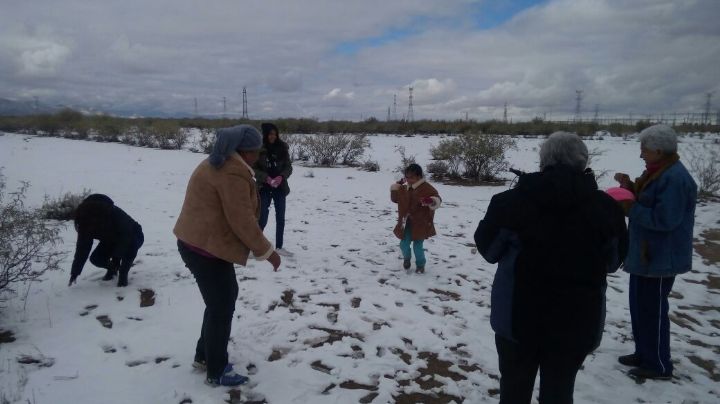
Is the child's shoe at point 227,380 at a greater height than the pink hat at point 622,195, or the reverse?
the pink hat at point 622,195

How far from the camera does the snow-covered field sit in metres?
3.11

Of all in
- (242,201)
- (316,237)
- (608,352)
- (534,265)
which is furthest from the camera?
(316,237)

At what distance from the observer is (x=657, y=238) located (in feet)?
10.2

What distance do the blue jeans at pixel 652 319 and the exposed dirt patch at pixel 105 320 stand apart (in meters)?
4.45

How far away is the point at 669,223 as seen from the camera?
2953mm

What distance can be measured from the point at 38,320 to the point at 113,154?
55.7 ft

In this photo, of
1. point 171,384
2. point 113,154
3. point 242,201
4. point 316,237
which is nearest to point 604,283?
point 242,201

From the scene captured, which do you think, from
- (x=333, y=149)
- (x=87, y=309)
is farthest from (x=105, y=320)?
(x=333, y=149)

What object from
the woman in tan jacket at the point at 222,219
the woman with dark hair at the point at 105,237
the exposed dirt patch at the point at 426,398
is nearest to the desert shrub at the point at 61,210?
the woman with dark hair at the point at 105,237

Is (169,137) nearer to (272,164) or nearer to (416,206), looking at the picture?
(272,164)


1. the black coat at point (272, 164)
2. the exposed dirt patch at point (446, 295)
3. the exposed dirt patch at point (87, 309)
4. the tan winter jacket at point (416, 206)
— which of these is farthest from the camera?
the black coat at point (272, 164)

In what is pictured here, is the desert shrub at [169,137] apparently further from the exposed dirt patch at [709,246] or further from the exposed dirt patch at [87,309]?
the exposed dirt patch at [709,246]

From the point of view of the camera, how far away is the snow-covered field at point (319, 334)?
311 cm

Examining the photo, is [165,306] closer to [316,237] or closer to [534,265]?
[316,237]
